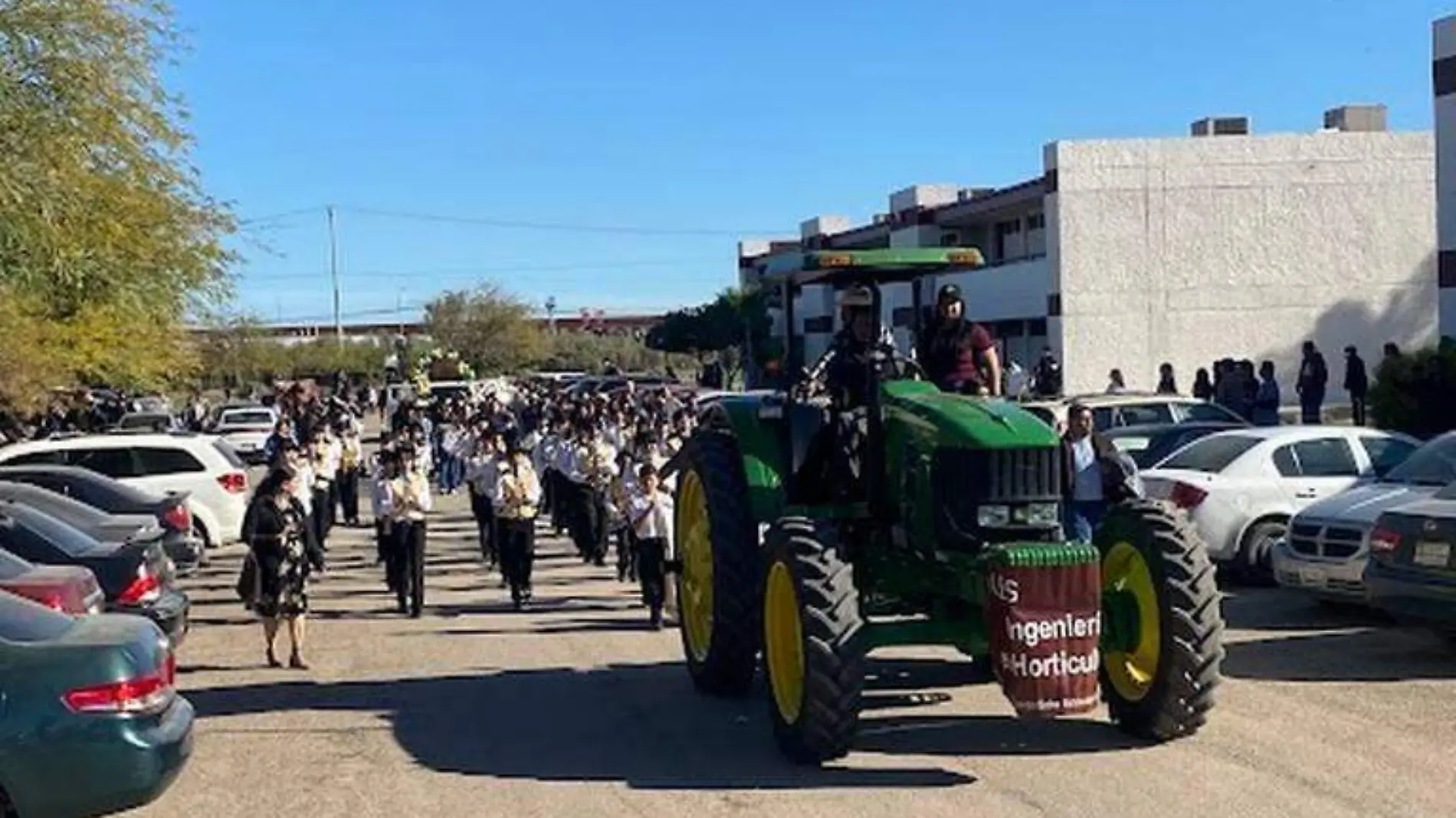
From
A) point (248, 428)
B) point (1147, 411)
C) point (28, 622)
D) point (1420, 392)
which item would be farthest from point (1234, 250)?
point (28, 622)

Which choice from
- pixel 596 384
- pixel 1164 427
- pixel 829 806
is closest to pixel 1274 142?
pixel 596 384

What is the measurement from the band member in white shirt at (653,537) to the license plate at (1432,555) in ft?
19.5

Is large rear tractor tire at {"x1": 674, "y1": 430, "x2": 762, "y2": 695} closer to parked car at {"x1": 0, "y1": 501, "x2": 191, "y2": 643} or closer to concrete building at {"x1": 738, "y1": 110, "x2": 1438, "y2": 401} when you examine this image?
parked car at {"x1": 0, "y1": 501, "x2": 191, "y2": 643}

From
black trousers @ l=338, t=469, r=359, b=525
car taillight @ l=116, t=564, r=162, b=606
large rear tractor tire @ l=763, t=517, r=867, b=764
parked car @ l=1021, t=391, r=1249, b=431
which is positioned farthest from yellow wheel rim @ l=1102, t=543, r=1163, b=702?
black trousers @ l=338, t=469, r=359, b=525

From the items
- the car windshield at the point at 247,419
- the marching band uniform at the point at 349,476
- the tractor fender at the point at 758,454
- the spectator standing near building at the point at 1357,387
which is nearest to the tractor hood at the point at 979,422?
the tractor fender at the point at 758,454

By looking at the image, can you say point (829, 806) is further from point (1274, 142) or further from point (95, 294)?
point (1274, 142)

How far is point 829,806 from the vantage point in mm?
8016

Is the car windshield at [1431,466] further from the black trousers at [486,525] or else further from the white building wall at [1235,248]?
the white building wall at [1235,248]

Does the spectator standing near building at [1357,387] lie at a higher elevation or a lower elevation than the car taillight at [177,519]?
higher

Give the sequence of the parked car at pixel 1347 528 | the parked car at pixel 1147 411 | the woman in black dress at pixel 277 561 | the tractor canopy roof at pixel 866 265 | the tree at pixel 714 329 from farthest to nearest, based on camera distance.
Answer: the tree at pixel 714 329 → the parked car at pixel 1147 411 → the woman in black dress at pixel 277 561 → the parked car at pixel 1347 528 → the tractor canopy roof at pixel 866 265

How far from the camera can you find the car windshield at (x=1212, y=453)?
49.7ft

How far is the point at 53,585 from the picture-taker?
387 inches

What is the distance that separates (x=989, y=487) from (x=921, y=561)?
2.50 ft

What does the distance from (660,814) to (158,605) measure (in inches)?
218
